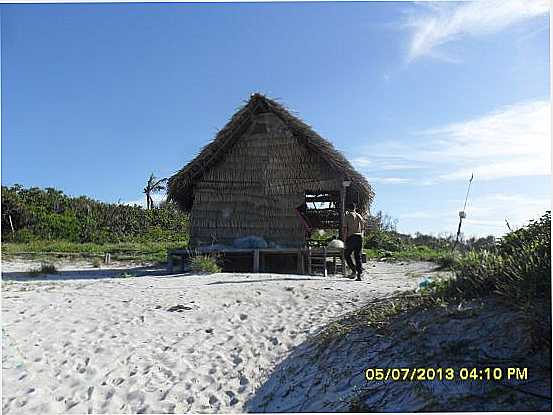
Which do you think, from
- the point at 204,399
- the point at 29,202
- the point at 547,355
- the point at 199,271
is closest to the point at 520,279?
the point at 547,355

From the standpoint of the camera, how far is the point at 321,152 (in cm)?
1066

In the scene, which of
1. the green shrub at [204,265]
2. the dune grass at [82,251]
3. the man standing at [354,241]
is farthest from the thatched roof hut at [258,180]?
the dune grass at [82,251]

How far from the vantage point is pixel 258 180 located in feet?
36.7

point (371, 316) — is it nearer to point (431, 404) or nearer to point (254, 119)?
point (431, 404)

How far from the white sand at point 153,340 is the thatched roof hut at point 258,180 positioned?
3841 mm

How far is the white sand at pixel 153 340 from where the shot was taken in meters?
3.90

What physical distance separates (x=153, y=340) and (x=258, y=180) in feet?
21.8

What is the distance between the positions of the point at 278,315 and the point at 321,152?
5754 mm

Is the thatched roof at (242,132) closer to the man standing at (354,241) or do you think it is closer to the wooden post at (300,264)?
the wooden post at (300,264)

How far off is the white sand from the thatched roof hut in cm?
384

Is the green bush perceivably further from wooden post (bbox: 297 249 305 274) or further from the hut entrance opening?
wooden post (bbox: 297 249 305 274)

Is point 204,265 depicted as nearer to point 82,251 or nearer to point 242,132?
point 242,132

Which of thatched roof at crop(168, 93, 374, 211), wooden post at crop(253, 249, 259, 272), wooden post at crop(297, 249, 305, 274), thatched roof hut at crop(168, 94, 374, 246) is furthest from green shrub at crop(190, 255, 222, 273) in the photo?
thatched roof at crop(168, 93, 374, 211)

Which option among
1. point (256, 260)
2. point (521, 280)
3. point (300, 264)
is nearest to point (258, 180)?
point (256, 260)
